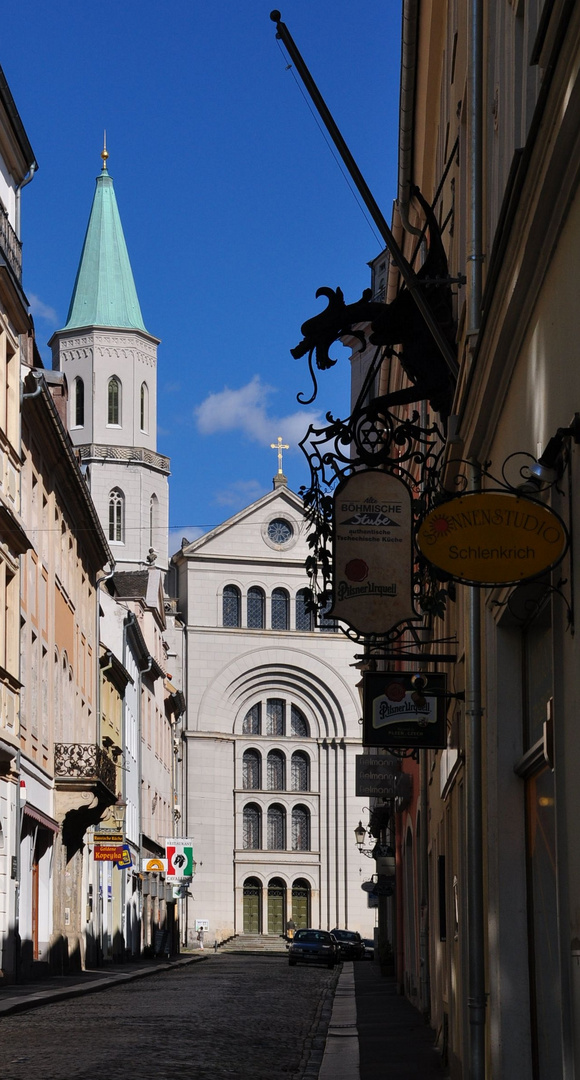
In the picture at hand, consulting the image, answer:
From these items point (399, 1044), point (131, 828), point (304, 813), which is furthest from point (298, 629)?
point (399, 1044)

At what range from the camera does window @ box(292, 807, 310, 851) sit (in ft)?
259

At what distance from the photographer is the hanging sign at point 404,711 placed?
1261 centimetres

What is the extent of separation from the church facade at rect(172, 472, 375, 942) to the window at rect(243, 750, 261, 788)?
Answer: 7 cm

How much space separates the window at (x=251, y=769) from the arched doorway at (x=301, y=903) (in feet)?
16.8

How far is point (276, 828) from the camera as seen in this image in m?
78.9

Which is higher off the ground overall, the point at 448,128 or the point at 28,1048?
the point at 448,128

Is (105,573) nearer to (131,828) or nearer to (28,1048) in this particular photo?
(131,828)

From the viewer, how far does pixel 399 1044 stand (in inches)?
585

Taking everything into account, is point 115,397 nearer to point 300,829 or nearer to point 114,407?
point 114,407

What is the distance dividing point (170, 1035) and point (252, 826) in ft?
208

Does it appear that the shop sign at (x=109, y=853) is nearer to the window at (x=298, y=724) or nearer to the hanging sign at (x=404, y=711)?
the hanging sign at (x=404, y=711)

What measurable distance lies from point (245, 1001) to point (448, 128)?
572 inches

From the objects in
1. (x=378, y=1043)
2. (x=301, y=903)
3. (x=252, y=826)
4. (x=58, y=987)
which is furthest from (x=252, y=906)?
(x=378, y=1043)

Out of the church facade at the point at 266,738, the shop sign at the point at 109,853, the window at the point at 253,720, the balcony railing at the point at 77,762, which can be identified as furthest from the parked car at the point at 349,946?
the balcony railing at the point at 77,762
